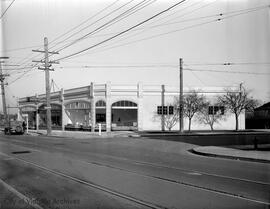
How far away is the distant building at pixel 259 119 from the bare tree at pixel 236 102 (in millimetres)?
6543

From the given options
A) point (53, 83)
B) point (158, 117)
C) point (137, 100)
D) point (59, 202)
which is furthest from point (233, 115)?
point (59, 202)

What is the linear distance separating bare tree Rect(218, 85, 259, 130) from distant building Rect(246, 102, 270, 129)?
6.54m

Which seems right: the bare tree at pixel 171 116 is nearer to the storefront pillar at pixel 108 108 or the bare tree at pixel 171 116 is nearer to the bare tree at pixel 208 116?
the bare tree at pixel 208 116

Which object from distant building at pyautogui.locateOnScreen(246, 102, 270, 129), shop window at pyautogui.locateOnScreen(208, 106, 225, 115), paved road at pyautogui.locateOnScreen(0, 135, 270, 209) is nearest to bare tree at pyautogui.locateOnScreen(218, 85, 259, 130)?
shop window at pyautogui.locateOnScreen(208, 106, 225, 115)

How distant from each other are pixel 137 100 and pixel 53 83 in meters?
21.5

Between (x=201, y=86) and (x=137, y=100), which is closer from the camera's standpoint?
(x=137, y=100)

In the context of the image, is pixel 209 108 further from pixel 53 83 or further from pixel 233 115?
pixel 53 83

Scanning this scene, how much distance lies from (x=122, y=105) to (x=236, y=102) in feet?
54.8

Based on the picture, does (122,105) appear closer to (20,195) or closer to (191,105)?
(191,105)

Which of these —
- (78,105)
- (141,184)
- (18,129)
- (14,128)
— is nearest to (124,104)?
(78,105)

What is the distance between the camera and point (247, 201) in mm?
7633

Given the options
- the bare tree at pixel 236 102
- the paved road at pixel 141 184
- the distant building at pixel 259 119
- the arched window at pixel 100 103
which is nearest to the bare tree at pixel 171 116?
the bare tree at pixel 236 102

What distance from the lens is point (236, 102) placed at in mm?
52375

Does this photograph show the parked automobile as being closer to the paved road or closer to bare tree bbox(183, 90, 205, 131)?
bare tree bbox(183, 90, 205, 131)
